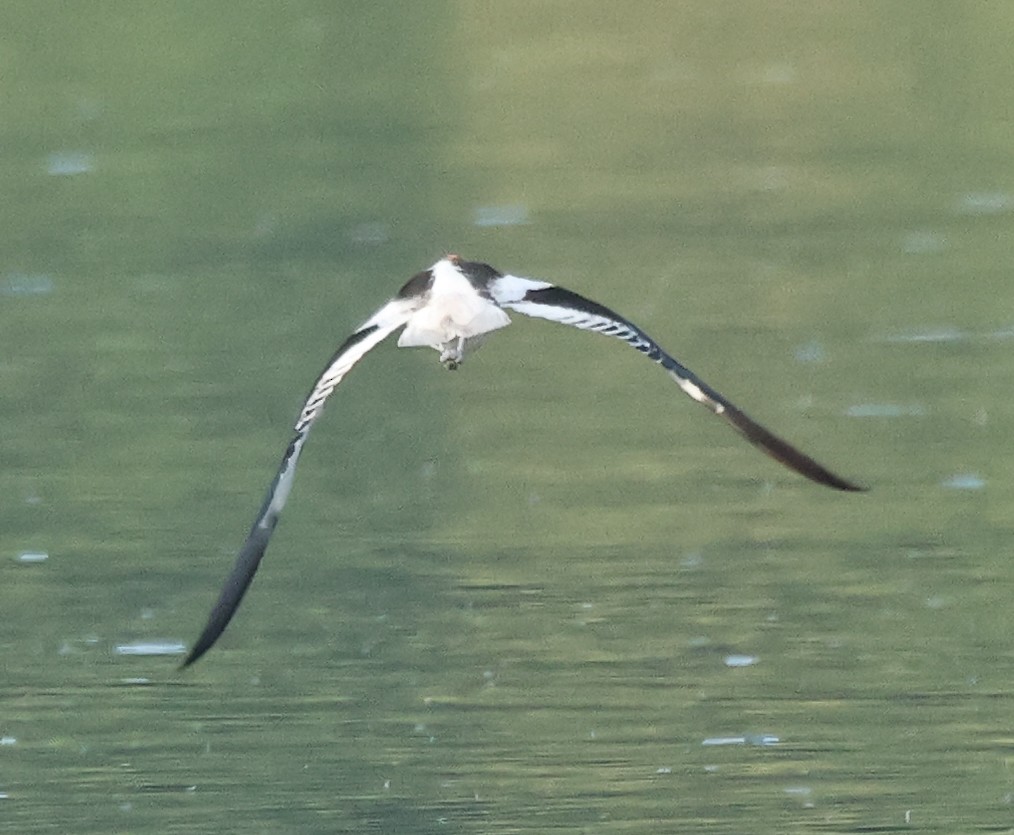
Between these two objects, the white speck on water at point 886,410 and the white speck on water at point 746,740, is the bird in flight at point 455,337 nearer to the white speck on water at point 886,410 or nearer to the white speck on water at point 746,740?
the white speck on water at point 746,740

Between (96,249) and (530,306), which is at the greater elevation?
(530,306)

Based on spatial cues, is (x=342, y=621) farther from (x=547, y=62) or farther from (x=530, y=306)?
(x=547, y=62)

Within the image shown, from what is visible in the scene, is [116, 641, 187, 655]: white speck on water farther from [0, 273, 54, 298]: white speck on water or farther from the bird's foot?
[0, 273, 54, 298]: white speck on water

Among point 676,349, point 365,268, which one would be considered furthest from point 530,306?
point 365,268

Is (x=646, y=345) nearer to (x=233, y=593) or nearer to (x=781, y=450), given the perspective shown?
(x=781, y=450)

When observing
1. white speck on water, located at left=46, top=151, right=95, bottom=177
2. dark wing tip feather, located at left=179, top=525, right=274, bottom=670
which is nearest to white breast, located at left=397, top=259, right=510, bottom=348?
dark wing tip feather, located at left=179, top=525, right=274, bottom=670

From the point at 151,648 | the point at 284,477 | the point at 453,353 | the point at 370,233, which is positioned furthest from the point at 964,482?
the point at 370,233
